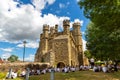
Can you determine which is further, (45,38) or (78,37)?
(78,37)

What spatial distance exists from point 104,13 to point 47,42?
5257cm

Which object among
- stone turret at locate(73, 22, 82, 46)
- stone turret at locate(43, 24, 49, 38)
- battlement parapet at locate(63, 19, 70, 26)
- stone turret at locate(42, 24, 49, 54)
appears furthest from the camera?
stone turret at locate(73, 22, 82, 46)

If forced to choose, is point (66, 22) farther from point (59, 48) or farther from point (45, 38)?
point (45, 38)

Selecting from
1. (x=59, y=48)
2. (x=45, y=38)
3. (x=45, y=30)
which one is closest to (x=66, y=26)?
(x=59, y=48)

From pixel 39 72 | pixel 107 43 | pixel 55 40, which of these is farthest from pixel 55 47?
pixel 107 43

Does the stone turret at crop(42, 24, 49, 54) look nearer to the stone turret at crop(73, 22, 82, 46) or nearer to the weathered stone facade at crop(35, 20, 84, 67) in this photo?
the weathered stone facade at crop(35, 20, 84, 67)

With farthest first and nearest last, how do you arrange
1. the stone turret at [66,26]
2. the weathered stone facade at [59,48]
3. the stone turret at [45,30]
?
the stone turret at [45,30], the stone turret at [66,26], the weathered stone facade at [59,48]

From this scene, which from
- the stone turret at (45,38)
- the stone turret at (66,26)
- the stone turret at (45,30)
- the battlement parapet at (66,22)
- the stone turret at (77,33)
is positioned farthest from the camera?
the stone turret at (77,33)

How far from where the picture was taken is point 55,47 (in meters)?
59.4

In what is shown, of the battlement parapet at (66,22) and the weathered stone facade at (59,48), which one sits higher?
the battlement parapet at (66,22)

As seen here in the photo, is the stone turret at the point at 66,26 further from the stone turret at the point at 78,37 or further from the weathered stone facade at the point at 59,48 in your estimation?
the stone turret at the point at 78,37

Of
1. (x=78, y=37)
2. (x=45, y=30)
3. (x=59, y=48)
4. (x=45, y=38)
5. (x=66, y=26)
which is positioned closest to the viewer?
(x=59, y=48)

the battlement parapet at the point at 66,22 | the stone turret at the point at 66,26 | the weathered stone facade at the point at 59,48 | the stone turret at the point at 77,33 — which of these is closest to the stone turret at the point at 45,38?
the weathered stone facade at the point at 59,48

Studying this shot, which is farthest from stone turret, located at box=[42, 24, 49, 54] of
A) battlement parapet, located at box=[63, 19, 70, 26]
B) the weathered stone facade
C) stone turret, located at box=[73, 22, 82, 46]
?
stone turret, located at box=[73, 22, 82, 46]
